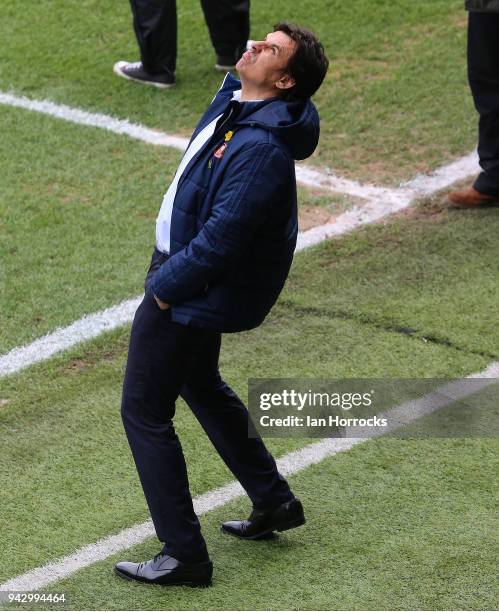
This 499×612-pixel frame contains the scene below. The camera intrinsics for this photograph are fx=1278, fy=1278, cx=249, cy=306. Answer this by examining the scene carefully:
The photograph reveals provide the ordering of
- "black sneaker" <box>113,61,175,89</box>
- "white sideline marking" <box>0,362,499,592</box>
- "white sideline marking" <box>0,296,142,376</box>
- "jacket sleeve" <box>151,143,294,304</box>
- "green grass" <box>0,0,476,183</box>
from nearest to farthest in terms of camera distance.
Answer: "jacket sleeve" <box>151,143,294,304</box> → "white sideline marking" <box>0,362,499,592</box> → "white sideline marking" <box>0,296,142,376</box> → "green grass" <box>0,0,476,183</box> → "black sneaker" <box>113,61,175,89</box>

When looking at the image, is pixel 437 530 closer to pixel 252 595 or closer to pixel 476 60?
pixel 252 595

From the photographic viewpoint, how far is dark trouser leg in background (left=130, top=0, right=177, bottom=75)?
8320 mm

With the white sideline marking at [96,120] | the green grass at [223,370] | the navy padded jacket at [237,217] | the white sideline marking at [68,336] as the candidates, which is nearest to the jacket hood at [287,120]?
the navy padded jacket at [237,217]

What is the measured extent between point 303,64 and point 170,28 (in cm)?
489

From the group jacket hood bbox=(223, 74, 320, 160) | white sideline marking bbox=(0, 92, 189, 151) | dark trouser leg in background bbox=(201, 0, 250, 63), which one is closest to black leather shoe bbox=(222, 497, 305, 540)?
jacket hood bbox=(223, 74, 320, 160)

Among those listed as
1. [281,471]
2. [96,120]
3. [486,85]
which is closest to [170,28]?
[96,120]

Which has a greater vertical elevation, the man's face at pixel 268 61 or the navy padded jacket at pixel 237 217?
the man's face at pixel 268 61

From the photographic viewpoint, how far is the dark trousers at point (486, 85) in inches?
264

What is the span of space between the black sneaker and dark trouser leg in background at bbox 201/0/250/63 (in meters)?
0.41

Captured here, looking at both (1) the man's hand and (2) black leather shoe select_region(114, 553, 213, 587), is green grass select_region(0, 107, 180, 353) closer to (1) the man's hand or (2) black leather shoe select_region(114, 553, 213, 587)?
(2) black leather shoe select_region(114, 553, 213, 587)

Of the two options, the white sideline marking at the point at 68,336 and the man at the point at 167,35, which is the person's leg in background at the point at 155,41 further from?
the white sideline marking at the point at 68,336

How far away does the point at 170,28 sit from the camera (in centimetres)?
839

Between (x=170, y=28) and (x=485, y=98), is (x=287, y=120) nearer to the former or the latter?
(x=485, y=98)

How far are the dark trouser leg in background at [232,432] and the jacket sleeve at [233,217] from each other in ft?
1.37
